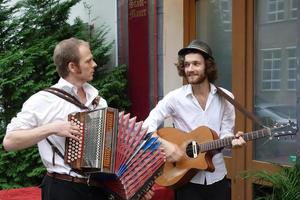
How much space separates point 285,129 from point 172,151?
76 cm

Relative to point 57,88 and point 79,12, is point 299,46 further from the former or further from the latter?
point 79,12

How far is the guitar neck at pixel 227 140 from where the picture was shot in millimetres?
3465

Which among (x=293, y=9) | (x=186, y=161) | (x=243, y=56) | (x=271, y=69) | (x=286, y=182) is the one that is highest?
(x=293, y=9)

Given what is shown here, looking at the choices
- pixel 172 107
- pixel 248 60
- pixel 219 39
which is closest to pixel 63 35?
Result: pixel 219 39

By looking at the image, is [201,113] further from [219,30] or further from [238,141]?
[219,30]

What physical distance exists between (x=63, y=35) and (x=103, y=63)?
60 cm

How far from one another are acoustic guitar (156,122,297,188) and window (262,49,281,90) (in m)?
1.36

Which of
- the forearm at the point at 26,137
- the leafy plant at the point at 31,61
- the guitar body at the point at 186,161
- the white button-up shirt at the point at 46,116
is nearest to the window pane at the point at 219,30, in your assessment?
the leafy plant at the point at 31,61

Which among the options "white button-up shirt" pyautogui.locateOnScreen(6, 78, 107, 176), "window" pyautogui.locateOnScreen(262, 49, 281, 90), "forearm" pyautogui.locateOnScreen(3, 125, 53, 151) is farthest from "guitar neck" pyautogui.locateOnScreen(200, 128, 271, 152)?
"window" pyautogui.locateOnScreen(262, 49, 281, 90)

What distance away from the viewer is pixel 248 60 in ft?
16.4

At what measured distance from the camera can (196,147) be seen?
3744mm

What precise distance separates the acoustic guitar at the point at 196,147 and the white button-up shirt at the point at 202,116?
5 cm

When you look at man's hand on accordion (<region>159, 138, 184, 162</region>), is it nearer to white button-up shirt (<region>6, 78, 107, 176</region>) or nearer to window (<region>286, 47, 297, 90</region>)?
white button-up shirt (<region>6, 78, 107, 176</region>)

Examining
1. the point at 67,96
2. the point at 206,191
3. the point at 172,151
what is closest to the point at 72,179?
the point at 67,96
